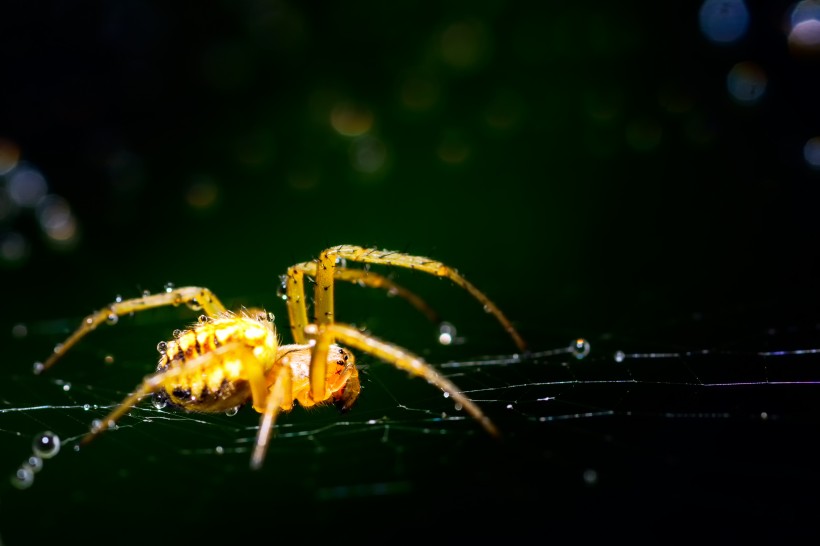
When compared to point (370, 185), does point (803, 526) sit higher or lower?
lower

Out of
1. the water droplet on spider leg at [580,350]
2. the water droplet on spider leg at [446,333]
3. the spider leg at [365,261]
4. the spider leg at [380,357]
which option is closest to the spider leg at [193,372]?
the spider leg at [380,357]

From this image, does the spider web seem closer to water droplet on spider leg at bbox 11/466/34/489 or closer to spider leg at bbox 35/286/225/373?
water droplet on spider leg at bbox 11/466/34/489

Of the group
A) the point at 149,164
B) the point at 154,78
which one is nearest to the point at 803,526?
the point at 149,164

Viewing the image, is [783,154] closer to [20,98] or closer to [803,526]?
[803,526]

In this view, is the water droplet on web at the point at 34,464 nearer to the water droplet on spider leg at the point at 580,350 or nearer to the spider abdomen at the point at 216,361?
the spider abdomen at the point at 216,361

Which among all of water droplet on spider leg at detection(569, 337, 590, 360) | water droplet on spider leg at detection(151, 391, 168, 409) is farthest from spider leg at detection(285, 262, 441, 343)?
water droplet on spider leg at detection(569, 337, 590, 360)

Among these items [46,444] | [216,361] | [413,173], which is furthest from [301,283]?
[413,173]
